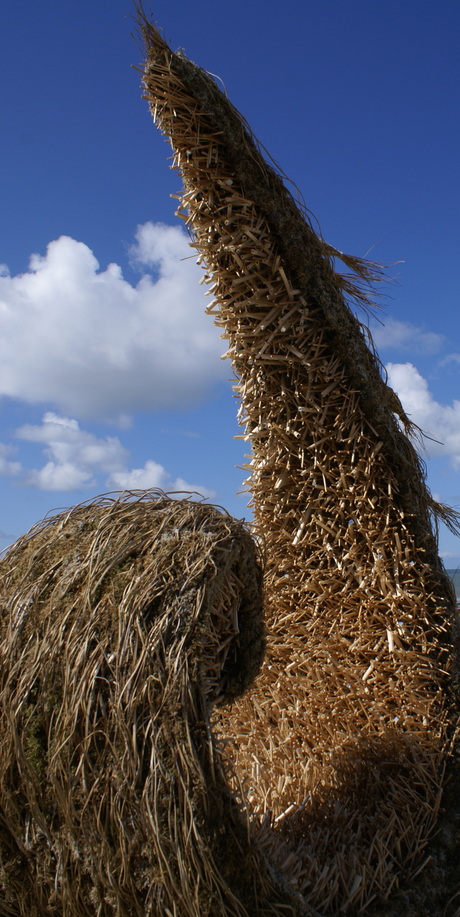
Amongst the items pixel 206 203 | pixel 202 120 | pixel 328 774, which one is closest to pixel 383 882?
pixel 328 774

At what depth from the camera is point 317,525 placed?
2930mm

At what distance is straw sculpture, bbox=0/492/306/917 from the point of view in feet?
5.28

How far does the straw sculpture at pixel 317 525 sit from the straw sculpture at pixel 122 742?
2.85ft

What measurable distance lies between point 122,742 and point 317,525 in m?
1.51

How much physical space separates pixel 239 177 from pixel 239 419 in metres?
1.07

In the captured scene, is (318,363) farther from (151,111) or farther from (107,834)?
(107,834)

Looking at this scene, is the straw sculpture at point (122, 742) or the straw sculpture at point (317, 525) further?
the straw sculpture at point (317, 525)

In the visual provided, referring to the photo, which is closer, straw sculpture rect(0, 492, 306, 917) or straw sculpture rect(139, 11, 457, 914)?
straw sculpture rect(0, 492, 306, 917)

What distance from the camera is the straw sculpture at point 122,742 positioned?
5.28ft

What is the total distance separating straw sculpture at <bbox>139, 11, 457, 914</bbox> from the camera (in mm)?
2562

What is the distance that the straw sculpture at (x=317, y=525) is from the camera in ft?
8.41

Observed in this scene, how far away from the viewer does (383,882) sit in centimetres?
223

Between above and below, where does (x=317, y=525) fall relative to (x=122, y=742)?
above

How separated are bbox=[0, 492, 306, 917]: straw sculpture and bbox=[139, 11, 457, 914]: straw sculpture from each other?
868 millimetres
